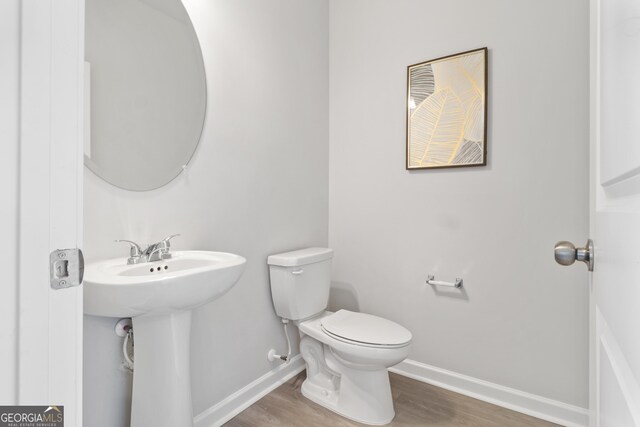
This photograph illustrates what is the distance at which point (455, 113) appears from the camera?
178 centimetres

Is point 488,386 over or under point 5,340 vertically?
under

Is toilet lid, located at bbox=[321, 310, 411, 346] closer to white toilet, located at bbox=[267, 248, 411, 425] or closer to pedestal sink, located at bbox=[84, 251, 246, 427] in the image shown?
white toilet, located at bbox=[267, 248, 411, 425]

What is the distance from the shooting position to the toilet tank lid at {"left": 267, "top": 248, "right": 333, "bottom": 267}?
5.57 feet

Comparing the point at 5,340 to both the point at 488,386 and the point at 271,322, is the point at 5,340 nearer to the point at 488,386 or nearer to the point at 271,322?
the point at 271,322

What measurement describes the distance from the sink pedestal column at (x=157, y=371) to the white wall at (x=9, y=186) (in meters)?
0.65

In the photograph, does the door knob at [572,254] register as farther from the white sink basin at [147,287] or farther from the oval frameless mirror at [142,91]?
the oval frameless mirror at [142,91]

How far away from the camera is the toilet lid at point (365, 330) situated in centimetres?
145

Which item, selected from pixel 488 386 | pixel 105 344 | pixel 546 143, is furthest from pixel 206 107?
pixel 488 386

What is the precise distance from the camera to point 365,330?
61.2 inches

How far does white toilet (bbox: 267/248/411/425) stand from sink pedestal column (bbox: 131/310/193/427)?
2.33 feet

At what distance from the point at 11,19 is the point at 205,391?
4.89 feet

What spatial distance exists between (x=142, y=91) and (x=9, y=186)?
3.21 feet

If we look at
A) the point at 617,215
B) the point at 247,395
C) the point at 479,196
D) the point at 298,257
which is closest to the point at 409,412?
the point at 247,395

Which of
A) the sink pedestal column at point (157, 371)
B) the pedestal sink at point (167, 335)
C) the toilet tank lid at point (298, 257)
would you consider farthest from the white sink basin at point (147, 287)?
the toilet tank lid at point (298, 257)
